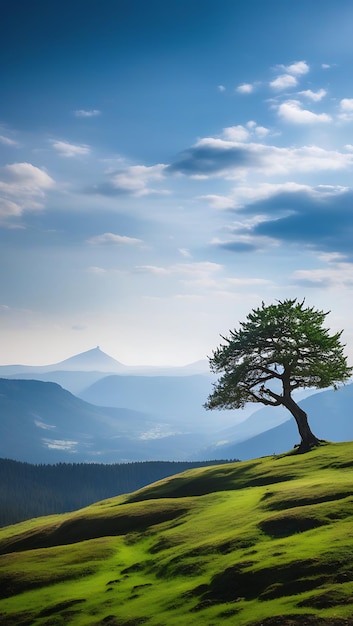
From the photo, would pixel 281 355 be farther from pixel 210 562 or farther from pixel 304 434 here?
pixel 210 562

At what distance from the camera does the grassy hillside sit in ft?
103

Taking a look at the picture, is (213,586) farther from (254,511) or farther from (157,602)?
(254,511)

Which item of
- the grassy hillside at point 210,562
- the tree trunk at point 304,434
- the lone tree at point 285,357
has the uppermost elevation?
the lone tree at point 285,357

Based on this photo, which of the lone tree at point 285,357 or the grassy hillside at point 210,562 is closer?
the grassy hillside at point 210,562

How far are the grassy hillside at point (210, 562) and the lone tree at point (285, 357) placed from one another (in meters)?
15.1

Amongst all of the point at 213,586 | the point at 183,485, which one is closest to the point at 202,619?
the point at 213,586

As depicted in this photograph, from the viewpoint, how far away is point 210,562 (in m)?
40.8

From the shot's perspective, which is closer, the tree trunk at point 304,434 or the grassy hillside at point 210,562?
the grassy hillside at point 210,562

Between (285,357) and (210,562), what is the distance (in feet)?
146

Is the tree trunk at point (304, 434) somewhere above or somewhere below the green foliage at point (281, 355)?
below

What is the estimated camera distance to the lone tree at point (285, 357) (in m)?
82.6

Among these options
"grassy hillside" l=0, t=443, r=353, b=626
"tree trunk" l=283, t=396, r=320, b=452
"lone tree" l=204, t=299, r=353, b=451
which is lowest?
"grassy hillside" l=0, t=443, r=353, b=626

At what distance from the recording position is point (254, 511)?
5081 cm

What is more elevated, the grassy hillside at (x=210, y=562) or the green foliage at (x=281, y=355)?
the green foliage at (x=281, y=355)
